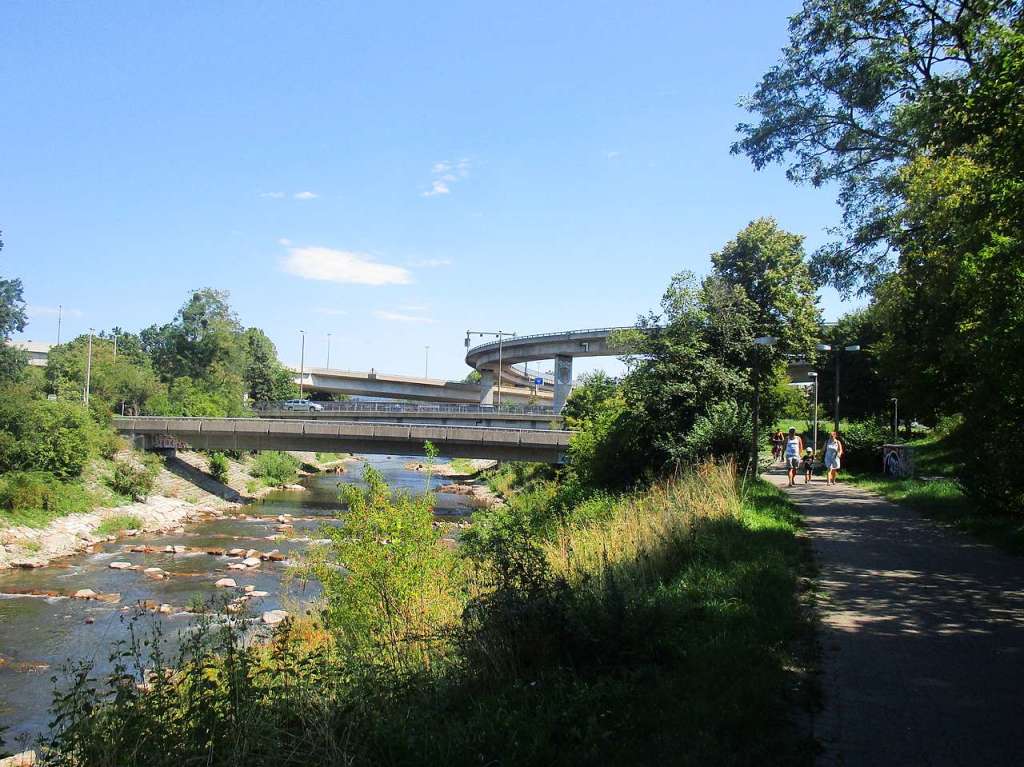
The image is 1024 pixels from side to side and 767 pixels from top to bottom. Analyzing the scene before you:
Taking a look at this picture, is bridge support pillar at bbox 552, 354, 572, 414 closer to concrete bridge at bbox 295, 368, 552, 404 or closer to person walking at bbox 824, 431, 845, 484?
concrete bridge at bbox 295, 368, 552, 404

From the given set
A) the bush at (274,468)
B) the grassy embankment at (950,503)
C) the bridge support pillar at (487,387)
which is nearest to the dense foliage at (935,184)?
the grassy embankment at (950,503)

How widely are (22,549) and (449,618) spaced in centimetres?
2488

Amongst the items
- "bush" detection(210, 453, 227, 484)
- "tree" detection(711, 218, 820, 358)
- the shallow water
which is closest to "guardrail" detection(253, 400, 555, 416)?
"bush" detection(210, 453, 227, 484)

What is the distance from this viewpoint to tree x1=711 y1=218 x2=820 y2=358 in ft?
81.6

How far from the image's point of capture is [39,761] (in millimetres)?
6047

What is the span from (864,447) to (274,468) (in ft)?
132

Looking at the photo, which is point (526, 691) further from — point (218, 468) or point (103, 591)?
point (218, 468)

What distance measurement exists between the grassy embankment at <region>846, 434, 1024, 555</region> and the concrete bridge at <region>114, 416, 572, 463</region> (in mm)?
17541

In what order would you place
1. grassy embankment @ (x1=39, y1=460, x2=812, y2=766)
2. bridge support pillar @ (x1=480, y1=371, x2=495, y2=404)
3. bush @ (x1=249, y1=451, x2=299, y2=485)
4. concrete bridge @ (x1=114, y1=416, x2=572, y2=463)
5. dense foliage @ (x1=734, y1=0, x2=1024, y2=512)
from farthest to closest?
bridge support pillar @ (x1=480, y1=371, x2=495, y2=404) < bush @ (x1=249, y1=451, x2=299, y2=485) < concrete bridge @ (x1=114, y1=416, x2=572, y2=463) < dense foliage @ (x1=734, y1=0, x2=1024, y2=512) < grassy embankment @ (x1=39, y1=460, x2=812, y2=766)

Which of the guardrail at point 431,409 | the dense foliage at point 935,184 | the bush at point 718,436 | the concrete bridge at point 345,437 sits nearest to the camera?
the dense foliage at point 935,184

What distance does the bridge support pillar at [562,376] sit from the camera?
236ft

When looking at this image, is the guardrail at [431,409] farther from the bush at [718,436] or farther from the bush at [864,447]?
the bush at [718,436]

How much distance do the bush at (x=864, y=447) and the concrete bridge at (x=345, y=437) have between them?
13638 millimetres

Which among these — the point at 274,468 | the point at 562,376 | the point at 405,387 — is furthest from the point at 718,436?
the point at 405,387
